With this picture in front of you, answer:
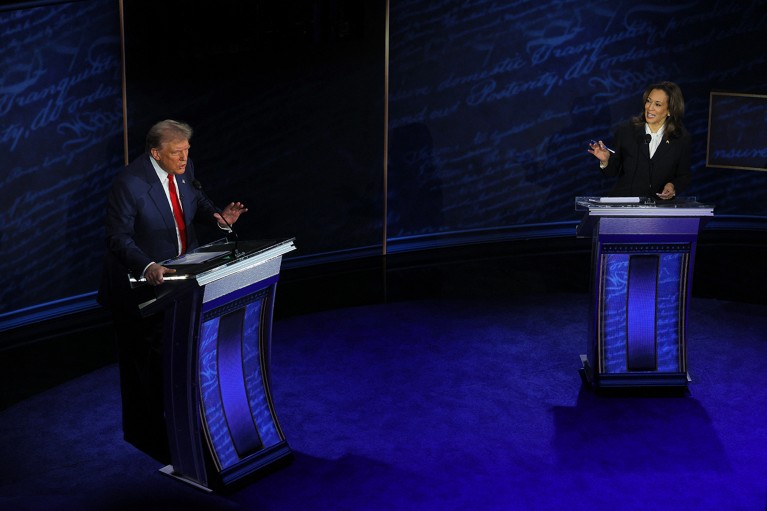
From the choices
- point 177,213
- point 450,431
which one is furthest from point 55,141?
point 450,431

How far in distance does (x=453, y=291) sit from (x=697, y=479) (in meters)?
3.01

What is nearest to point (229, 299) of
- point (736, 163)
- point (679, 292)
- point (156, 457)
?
point (156, 457)

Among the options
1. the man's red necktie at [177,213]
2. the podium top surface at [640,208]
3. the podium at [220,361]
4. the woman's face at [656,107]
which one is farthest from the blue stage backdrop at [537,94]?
the podium at [220,361]

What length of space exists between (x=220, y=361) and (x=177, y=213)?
2.20ft

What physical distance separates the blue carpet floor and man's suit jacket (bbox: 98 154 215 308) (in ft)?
2.74

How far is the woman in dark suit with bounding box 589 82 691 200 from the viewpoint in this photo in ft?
16.8

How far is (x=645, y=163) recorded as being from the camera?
528 cm

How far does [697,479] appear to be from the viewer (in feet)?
13.5

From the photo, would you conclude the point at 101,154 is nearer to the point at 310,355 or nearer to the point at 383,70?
the point at 310,355

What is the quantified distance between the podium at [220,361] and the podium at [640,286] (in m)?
1.73

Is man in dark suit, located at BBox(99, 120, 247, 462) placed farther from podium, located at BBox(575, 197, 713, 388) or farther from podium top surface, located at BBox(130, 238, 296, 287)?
podium, located at BBox(575, 197, 713, 388)

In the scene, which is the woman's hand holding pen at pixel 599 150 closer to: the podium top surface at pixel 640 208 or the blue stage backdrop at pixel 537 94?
the podium top surface at pixel 640 208

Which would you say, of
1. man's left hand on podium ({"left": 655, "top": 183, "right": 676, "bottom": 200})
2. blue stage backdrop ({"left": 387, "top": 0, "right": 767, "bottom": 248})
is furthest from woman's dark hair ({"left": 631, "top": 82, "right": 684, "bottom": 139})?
blue stage backdrop ({"left": 387, "top": 0, "right": 767, "bottom": 248})

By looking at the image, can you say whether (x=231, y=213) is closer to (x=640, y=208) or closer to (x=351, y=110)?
(x=640, y=208)
